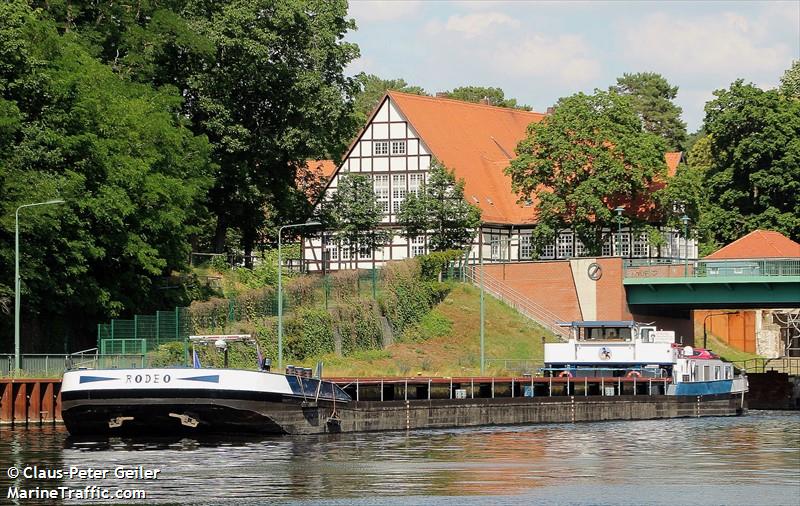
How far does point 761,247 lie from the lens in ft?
319

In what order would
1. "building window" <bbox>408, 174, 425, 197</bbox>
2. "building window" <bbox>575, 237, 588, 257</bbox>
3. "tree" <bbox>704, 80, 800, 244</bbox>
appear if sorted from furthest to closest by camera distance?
"building window" <bbox>408, 174, 425, 197</bbox> < "building window" <bbox>575, 237, 588, 257</bbox> < "tree" <bbox>704, 80, 800, 244</bbox>

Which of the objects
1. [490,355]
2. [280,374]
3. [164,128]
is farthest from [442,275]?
[280,374]

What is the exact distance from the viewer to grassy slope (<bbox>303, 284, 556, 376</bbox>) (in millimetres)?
81500

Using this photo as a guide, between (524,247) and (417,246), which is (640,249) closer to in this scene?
(524,247)

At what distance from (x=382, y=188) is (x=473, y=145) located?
9.49m

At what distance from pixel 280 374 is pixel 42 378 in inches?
479

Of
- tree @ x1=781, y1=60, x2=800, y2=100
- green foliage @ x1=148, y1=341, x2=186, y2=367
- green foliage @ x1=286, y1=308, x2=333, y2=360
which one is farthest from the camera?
tree @ x1=781, y1=60, x2=800, y2=100

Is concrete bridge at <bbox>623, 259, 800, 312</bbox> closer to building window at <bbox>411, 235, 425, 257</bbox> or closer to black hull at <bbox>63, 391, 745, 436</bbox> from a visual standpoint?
black hull at <bbox>63, 391, 745, 436</bbox>

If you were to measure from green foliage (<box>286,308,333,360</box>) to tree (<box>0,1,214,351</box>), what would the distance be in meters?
6.17

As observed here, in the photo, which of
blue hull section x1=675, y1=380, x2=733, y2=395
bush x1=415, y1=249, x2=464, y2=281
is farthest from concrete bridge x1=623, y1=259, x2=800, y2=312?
bush x1=415, y1=249, x2=464, y2=281

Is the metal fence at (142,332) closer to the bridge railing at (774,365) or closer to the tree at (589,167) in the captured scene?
the tree at (589,167)

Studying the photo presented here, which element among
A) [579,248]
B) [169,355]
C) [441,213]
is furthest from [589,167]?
[169,355]

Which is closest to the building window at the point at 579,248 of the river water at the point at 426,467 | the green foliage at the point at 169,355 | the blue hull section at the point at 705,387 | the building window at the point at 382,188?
the building window at the point at 382,188

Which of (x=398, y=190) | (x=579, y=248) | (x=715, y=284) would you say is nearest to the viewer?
(x=715, y=284)
